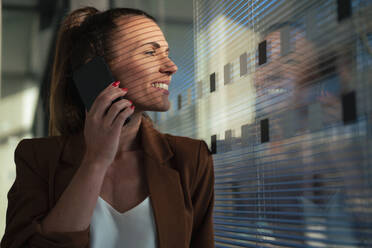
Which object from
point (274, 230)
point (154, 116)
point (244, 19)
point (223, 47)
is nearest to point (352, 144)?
point (274, 230)

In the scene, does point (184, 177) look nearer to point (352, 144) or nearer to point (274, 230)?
point (274, 230)

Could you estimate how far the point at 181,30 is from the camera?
1.59m

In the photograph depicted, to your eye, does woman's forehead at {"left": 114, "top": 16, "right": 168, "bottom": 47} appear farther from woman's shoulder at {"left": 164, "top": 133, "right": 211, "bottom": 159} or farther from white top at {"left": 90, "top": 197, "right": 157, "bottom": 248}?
white top at {"left": 90, "top": 197, "right": 157, "bottom": 248}

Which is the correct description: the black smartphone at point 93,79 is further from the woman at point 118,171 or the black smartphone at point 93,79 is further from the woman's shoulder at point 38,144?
the woman's shoulder at point 38,144

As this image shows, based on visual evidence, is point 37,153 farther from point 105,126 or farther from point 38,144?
point 105,126

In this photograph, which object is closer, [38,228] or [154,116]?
[38,228]

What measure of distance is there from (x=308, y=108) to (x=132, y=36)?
0.54m

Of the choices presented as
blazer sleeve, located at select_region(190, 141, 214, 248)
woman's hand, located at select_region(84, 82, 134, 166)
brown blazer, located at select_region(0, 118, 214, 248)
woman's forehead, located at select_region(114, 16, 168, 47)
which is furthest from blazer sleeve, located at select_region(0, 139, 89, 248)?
A: woman's forehead, located at select_region(114, 16, 168, 47)

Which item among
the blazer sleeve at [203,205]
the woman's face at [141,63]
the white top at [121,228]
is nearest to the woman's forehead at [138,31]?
the woman's face at [141,63]

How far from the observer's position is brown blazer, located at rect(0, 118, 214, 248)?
97 centimetres

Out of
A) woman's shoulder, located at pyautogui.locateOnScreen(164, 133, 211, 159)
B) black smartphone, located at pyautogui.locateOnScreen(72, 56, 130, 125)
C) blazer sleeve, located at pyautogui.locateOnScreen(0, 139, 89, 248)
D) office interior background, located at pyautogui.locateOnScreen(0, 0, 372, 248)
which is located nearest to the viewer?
office interior background, located at pyautogui.locateOnScreen(0, 0, 372, 248)

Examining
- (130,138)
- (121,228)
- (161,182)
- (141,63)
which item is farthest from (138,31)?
(121,228)

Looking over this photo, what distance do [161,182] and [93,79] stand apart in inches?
13.1

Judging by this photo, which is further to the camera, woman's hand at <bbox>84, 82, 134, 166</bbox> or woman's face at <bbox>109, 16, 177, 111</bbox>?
woman's face at <bbox>109, 16, 177, 111</bbox>
